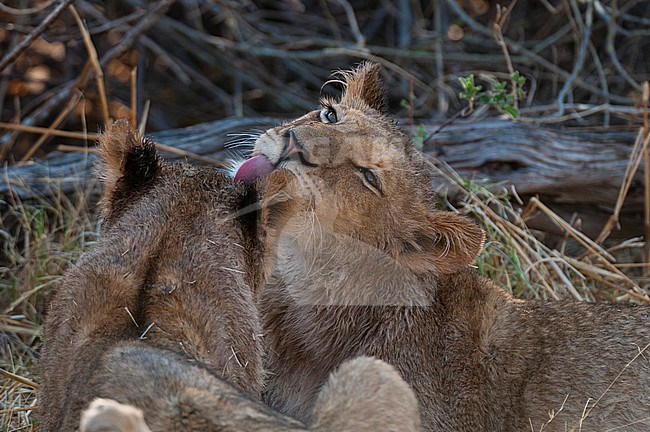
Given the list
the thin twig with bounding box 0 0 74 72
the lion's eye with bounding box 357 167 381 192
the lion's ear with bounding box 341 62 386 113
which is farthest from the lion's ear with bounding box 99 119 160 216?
the thin twig with bounding box 0 0 74 72

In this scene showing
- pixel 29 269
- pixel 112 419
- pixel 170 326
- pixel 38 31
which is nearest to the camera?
pixel 112 419

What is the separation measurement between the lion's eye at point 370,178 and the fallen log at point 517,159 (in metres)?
1.90

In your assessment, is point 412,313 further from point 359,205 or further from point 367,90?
point 367,90

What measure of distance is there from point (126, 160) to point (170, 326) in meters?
0.71

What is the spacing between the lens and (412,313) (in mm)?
4188

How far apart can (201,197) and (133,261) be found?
1.19ft

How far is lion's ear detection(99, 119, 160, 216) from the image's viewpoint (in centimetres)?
329

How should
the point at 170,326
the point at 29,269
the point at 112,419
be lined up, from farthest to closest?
1. the point at 29,269
2. the point at 170,326
3. the point at 112,419

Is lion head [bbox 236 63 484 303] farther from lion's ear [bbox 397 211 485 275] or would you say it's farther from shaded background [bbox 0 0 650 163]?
shaded background [bbox 0 0 650 163]

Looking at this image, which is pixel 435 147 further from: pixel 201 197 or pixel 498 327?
pixel 201 197

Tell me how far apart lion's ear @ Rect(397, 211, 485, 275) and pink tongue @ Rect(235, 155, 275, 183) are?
31.8 inches

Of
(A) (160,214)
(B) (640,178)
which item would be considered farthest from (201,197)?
(B) (640,178)

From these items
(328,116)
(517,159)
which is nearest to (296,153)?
(328,116)

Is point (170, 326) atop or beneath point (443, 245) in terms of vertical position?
A: atop
